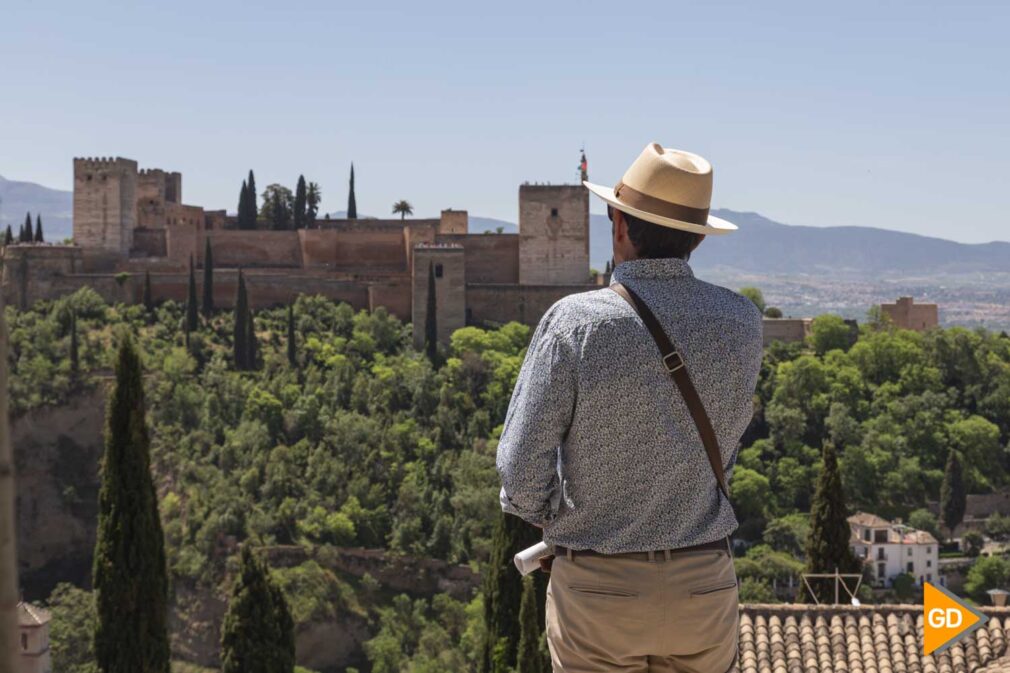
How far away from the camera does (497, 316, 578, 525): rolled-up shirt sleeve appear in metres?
2.91

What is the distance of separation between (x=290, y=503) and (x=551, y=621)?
30248mm

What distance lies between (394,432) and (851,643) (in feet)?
93.7

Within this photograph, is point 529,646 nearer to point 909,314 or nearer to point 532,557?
point 532,557

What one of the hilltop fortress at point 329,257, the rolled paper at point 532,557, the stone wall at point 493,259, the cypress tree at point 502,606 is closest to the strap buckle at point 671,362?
the rolled paper at point 532,557

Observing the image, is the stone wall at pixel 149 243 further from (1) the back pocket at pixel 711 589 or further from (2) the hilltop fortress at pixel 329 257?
(1) the back pocket at pixel 711 589

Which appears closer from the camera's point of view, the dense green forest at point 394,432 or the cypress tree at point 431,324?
the dense green forest at point 394,432

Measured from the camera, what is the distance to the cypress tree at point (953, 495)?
39.8m

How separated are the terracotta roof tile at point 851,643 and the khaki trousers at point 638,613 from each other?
5028 mm

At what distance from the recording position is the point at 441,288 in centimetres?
4088

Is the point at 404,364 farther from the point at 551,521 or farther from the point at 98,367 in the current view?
the point at 551,521

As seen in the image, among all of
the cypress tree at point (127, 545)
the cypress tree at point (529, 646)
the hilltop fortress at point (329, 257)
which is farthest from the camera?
the hilltop fortress at point (329, 257)

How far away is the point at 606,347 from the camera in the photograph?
114 inches

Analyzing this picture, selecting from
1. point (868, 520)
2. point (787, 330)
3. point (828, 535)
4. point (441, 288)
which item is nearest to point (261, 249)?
point (441, 288)

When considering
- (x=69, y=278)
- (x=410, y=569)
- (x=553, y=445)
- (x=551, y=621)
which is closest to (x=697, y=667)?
(x=551, y=621)
